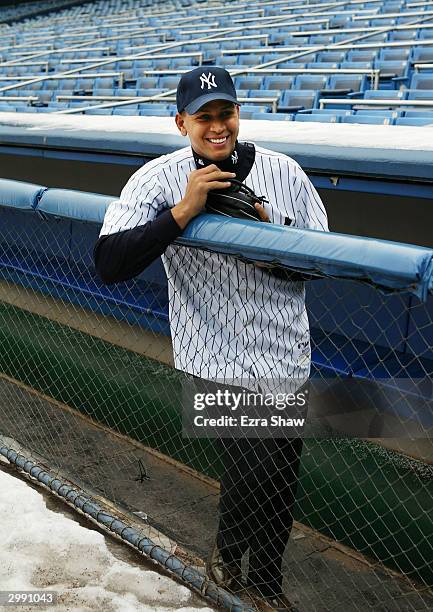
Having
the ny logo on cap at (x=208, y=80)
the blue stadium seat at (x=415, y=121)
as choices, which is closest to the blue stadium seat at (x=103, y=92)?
the blue stadium seat at (x=415, y=121)

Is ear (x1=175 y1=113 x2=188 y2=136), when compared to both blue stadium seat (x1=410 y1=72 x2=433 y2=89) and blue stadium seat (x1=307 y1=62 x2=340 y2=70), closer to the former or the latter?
blue stadium seat (x1=410 y1=72 x2=433 y2=89)

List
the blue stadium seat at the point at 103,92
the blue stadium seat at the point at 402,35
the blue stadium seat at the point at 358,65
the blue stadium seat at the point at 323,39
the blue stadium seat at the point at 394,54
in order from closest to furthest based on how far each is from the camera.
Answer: the blue stadium seat at the point at 358,65 → the blue stadium seat at the point at 394,54 → the blue stadium seat at the point at 402,35 → the blue stadium seat at the point at 103,92 → the blue stadium seat at the point at 323,39

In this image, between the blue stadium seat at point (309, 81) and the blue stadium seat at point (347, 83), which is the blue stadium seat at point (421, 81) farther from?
the blue stadium seat at point (309, 81)

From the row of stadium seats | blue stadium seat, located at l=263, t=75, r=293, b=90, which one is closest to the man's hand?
the row of stadium seats

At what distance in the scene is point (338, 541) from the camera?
3.15m

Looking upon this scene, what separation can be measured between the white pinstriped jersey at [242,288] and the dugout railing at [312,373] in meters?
0.09

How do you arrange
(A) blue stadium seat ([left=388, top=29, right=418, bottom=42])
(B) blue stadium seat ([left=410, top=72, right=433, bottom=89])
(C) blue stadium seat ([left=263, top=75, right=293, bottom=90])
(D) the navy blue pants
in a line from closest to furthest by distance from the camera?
1. (D) the navy blue pants
2. (B) blue stadium seat ([left=410, top=72, right=433, bottom=89])
3. (C) blue stadium seat ([left=263, top=75, right=293, bottom=90])
4. (A) blue stadium seat ([left=388, top=29, right=418, bottom=42])

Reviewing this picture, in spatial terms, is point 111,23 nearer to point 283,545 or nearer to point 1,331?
point 1,331

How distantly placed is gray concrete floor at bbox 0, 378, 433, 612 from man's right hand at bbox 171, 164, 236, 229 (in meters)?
1.32

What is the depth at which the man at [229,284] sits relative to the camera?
2.05m

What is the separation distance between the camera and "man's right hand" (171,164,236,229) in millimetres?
2002

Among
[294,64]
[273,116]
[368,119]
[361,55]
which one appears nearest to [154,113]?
[273,116]

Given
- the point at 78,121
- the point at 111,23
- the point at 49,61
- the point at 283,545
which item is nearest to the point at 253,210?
the point at 283,545

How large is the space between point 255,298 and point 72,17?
24276 millimetres
